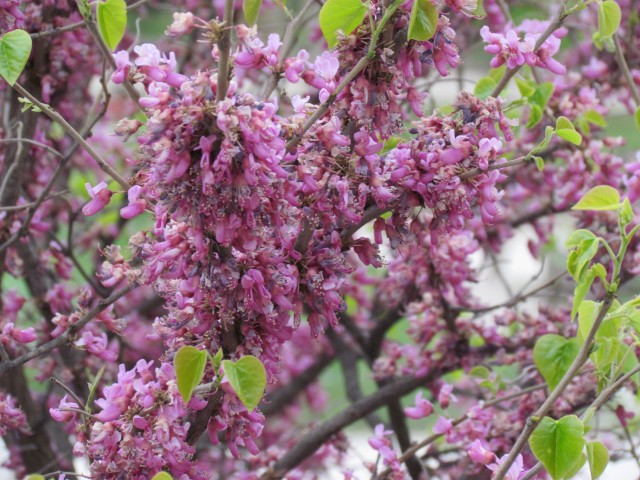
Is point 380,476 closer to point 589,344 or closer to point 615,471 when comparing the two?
point 589,344

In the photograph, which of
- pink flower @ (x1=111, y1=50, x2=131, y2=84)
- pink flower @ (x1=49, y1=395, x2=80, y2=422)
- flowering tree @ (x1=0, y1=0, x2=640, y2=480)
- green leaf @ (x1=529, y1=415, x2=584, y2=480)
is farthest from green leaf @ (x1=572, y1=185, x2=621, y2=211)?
pink flower @ (x1=49, y1=395, x2=80, y2=422)

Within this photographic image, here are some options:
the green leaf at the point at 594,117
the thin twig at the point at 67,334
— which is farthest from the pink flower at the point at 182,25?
the green leaf at the point at 594,117

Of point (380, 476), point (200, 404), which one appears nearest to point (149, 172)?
point (200, 404)

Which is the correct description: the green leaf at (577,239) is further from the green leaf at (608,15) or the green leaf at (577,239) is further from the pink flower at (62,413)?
the pink flower at (62,413)

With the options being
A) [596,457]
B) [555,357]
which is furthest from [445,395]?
[596,457]

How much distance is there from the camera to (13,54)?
0.89 metres

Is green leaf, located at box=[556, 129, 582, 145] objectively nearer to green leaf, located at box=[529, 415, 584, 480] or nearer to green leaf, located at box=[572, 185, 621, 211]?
green leaf, located at box=[572, 185, 621, 211]

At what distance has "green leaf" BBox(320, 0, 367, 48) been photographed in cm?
80

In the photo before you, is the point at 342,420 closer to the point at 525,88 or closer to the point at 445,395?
the point at 445,395

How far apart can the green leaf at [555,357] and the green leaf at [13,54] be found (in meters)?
0.61

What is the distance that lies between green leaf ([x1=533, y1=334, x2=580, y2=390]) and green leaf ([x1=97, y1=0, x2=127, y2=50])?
544mm

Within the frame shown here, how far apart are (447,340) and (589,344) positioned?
67 cm

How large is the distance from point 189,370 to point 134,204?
0.67 feet

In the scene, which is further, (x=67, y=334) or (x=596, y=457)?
(x=67, y=334)
